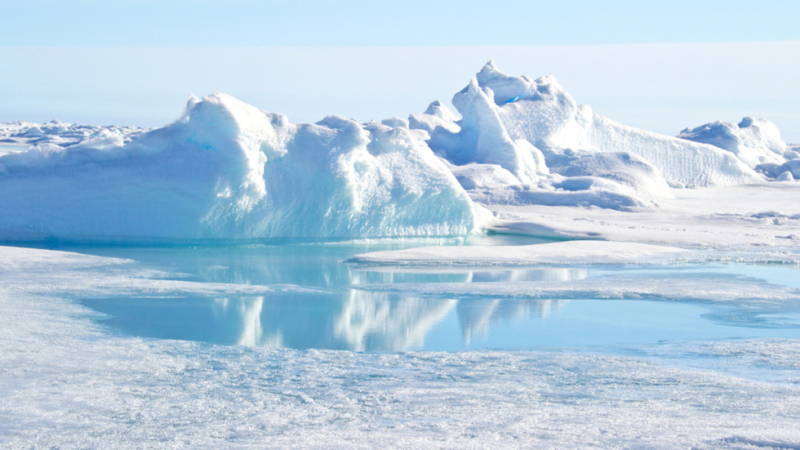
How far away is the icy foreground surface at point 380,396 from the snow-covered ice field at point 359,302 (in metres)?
0.02

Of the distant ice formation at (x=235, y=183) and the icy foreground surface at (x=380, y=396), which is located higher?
the distant ice formation at (x=235, y=183)

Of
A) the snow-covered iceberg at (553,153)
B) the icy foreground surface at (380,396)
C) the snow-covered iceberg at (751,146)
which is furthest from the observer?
the snow-covered iceberg at (751,146)

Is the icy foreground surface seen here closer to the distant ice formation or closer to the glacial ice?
the distant ice formation

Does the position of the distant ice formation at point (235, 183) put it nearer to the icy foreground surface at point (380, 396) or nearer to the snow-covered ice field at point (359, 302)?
the snow-covered ice field at point (359, 302)

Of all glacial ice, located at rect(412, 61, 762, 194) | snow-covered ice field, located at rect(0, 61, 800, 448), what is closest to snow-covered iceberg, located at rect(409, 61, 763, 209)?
glacial ice, located at rect(412, 61, 762, 194)

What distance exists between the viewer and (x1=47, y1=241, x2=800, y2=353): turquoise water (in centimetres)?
487

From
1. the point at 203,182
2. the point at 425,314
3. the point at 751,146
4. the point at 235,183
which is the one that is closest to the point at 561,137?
the point at 751,146

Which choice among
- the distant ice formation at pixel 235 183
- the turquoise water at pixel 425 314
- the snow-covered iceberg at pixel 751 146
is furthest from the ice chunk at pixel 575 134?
the turquoise water at pixel 425 314

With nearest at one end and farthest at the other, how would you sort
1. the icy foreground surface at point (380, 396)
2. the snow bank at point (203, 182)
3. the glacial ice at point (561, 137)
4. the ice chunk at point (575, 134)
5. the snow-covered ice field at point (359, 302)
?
the icy foreground surface at point (380, 396) < the snow-covered ice field at point (359, 302) < the snow bank at point (203, 182) < the glacial ice at point (561, 137) < the ice chunk at point (575, 134)

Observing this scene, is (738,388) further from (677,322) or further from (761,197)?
(761,197)

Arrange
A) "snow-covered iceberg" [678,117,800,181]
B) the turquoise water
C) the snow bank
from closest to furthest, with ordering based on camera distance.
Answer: the turquoise water < the snow bank < "snow-covered iceberg" [678,117,800,181]

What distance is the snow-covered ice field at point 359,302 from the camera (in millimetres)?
3227

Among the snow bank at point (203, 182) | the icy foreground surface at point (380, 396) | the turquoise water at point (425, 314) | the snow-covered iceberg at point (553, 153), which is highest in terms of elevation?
the snow-covered iceberg at point (553, 153)

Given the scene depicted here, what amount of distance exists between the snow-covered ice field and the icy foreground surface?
16mm
